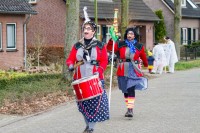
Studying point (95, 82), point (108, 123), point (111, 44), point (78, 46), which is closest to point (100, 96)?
point (95, 82)

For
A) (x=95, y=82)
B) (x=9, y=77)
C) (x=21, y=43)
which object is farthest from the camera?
(x=21, y=43)

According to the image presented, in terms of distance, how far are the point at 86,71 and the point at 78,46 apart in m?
0.47

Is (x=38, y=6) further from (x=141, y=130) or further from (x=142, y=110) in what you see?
(x=141, y=130)

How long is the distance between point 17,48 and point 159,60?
25.3 feet

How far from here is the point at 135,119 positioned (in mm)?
10930

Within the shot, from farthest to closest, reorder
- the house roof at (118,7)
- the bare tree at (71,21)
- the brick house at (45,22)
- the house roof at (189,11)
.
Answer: the house roof at (189,11), the house roof at (118,7), the brick house at (45,22), the bare tree at (71,21)

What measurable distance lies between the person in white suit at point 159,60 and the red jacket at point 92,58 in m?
15.4

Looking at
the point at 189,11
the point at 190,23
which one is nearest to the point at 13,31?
the point at 189,11

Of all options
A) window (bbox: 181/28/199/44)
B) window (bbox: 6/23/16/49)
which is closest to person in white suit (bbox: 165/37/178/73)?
window (bbox: 6/23/16/49)

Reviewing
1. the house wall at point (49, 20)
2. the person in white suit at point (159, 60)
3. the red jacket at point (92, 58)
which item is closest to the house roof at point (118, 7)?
the house wall at point (49, 20)

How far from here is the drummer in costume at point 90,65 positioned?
899 cm

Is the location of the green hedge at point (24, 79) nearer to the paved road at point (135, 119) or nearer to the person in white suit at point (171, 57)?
the paved road at point (135, 119)

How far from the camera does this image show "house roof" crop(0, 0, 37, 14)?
26297 millimetres

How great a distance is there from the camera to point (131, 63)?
1104cm
